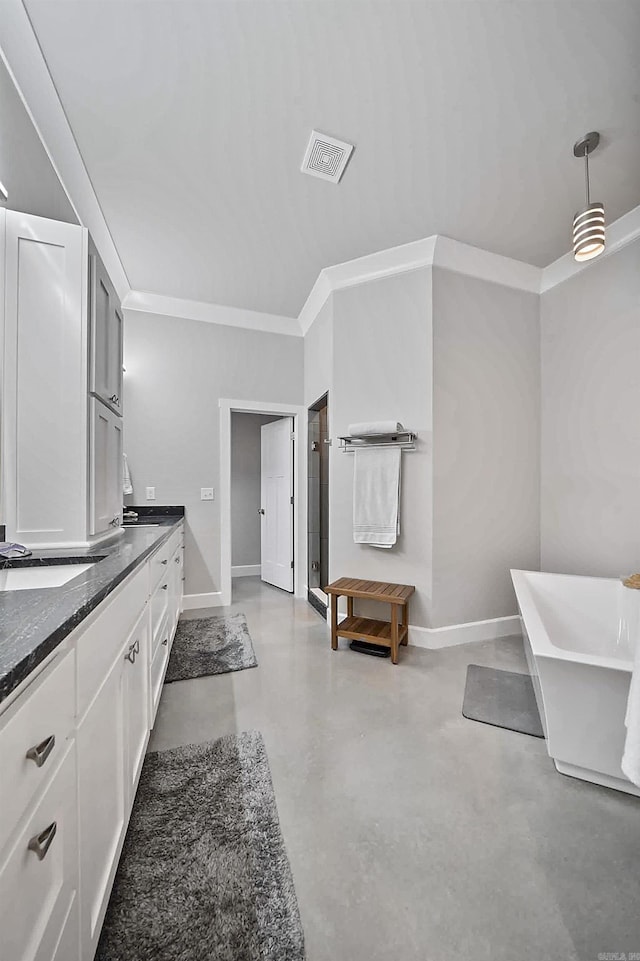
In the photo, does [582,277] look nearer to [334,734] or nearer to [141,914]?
[334,734]

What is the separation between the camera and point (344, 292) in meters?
3.14

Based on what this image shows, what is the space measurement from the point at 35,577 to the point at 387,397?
2.39m

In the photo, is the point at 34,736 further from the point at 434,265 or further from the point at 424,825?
the point at 434,265

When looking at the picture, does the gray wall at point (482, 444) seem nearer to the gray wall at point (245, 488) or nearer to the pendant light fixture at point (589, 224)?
the pendant light fixture at point (589, 224)

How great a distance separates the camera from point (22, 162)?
5.53ft

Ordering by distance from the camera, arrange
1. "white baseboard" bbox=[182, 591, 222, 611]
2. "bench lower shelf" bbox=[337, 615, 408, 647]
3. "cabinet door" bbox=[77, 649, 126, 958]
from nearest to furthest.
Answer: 1. "cabinet door" bbox=[77, 649, 126, 958]
2. "bench lower shelf" bbox=[337, 615, 408, 647]
3. "white baseboard" bbox=[182, 591, 222, 611]

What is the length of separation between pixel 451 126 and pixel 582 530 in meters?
2.59

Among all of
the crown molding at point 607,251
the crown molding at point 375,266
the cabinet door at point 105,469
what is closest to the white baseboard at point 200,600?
the cabinet door at point 105,469

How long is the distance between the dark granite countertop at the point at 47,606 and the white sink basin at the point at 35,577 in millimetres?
19

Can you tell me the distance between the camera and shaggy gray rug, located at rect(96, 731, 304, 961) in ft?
3.24

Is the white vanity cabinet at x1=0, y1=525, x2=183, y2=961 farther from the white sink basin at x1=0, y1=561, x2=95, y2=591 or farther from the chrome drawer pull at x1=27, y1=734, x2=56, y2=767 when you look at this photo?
the white sink basin at x1=0, y1=561, x2=95, y2=591

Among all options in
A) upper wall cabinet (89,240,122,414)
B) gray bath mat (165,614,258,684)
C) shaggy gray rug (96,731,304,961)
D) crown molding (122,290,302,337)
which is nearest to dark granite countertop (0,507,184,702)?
upper wall cabinet (89,240,122,414)

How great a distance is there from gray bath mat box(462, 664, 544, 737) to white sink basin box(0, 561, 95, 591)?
194 cm

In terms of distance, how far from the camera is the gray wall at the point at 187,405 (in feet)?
11.4
